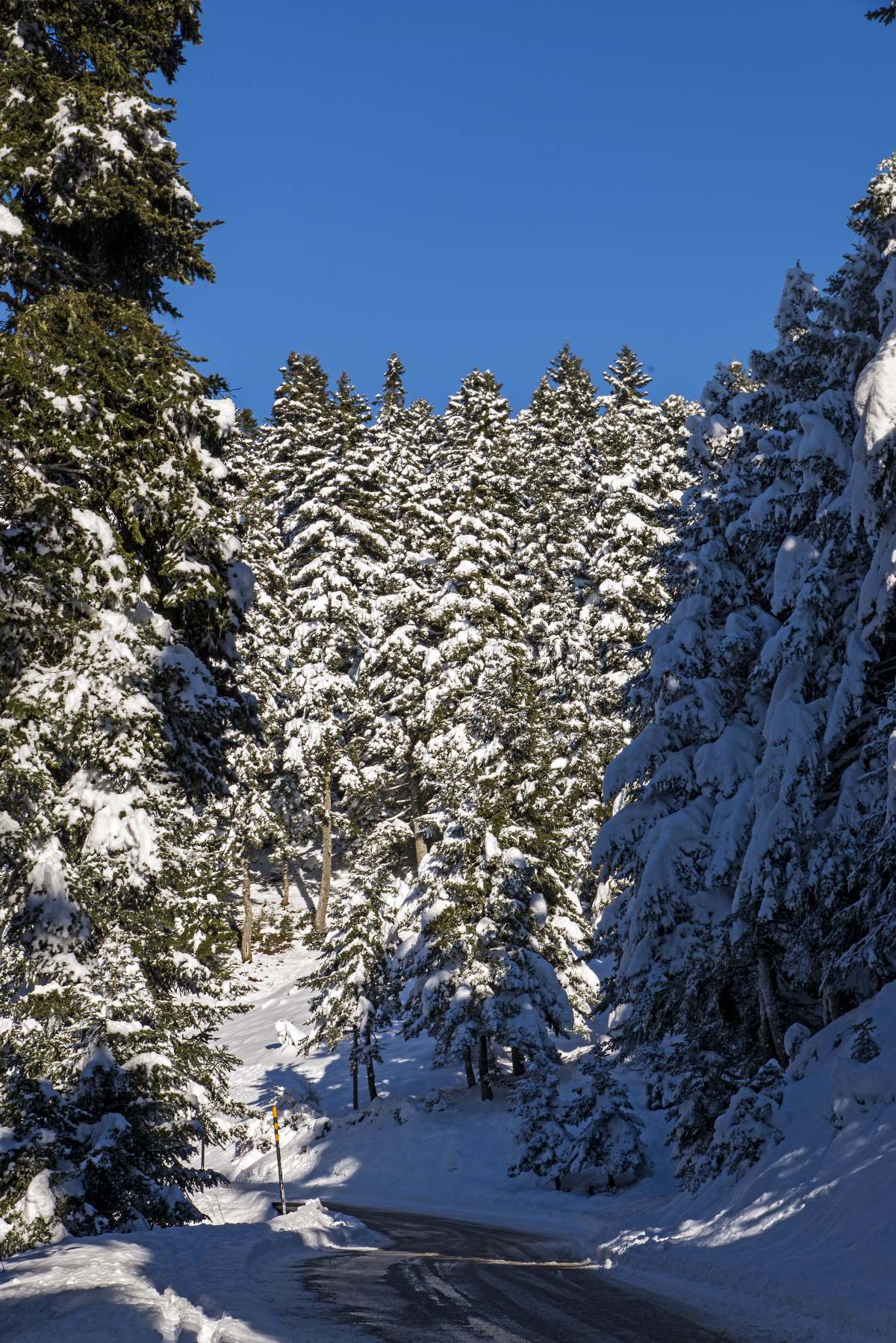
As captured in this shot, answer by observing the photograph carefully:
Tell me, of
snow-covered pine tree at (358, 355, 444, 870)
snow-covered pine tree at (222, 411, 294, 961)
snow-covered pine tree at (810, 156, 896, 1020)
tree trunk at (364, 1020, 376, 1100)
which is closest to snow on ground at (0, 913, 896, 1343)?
snow-covered pine tree at (810, 156, 896, 1020)

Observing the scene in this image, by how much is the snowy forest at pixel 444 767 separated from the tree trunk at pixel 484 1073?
0.54 feet

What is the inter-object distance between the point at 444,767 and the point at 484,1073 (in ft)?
27.6

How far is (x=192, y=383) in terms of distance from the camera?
512 inches

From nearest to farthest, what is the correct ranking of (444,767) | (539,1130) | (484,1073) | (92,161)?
(92,161), (539,1130), (484,1073), (444,767)

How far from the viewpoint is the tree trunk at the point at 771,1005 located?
655 inches

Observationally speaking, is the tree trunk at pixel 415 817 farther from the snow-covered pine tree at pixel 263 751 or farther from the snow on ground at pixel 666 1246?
the snow on ground at pixel 666 1246

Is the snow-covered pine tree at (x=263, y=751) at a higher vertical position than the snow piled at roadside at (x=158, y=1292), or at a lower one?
higher

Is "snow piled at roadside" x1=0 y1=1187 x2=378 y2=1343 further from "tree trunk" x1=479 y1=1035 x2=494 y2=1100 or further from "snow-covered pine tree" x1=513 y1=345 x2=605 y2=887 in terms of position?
"snow-covered pine tree" x1=513 y1=345 x2=605 y2=887

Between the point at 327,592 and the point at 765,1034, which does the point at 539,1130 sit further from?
the point at 327,592

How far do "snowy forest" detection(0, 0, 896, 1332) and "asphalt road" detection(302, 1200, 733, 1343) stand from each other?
284 centimetres

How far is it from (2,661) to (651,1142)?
1757cm

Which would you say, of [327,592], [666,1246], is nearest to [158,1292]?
[666,1246]

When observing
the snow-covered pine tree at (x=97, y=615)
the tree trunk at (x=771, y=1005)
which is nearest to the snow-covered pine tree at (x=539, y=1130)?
the tree trunk at (x=771, y=1005)

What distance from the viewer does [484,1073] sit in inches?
1136
